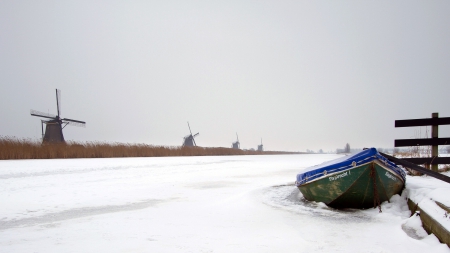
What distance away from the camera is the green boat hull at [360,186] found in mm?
5262

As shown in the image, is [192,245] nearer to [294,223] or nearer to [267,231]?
[267,231]

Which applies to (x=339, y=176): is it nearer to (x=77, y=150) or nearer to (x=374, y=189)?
(x=374, y=189)

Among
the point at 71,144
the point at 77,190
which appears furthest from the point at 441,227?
the point at 71,144

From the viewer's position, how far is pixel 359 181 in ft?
17.4

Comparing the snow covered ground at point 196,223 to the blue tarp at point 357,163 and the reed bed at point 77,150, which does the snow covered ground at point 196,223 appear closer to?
the blue tarp at point 357,163

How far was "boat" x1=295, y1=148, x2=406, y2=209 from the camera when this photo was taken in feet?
17.2

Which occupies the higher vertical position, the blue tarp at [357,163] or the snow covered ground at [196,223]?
the blue tarp at [357,163]

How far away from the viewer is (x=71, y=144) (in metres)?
21.0

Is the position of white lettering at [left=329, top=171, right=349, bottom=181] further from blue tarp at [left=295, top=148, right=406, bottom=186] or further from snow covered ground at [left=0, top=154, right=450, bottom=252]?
snow covered ground at [left=0, top=154, right=450, bottom=252]

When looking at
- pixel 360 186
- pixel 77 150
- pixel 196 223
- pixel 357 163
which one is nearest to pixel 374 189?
pixel 360 186

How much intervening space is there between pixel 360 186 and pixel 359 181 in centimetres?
12

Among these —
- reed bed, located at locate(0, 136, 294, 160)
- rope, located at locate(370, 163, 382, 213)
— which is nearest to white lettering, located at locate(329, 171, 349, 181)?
rope, located at locate(370, 163, 382, 213)

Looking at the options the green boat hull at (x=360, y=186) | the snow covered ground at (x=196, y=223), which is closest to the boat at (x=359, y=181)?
the green boat hull at (x=360, y=186)

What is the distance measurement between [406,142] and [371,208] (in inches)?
127
